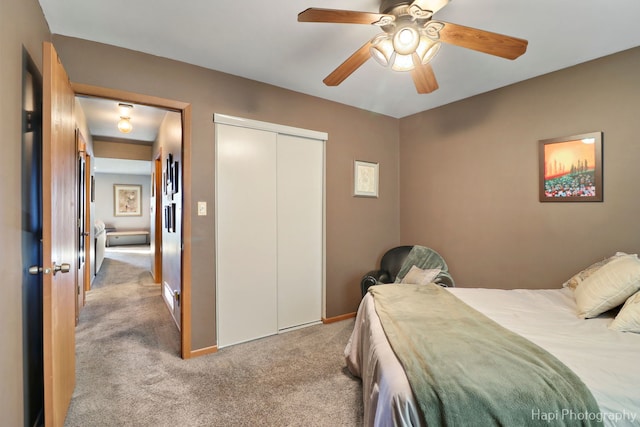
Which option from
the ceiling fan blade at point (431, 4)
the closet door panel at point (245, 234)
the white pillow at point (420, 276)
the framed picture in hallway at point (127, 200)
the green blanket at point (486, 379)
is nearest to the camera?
the green blanket at point (486, 379)

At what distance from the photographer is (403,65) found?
69.7 inches

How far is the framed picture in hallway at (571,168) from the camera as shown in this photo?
2260mm

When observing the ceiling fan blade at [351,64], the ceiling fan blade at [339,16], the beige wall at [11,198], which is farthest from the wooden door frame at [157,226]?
the ceiling fan blade at [339,16]

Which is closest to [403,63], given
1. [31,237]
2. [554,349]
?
[554,349]

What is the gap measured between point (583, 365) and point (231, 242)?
7.99 feet

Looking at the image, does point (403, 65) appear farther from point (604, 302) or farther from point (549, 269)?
point (549, 269)

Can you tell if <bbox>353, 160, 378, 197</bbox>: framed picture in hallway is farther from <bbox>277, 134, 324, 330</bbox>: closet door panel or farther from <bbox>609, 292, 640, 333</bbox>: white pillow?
<bbox>609, 292, 640, 333</bbox>: white pillow

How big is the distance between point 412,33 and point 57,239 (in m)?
2.21

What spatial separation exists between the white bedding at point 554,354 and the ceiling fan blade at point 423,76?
155 cm

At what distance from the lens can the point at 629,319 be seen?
1458 millimetres

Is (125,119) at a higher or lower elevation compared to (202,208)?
higher

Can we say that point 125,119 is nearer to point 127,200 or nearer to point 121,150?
point 121,150

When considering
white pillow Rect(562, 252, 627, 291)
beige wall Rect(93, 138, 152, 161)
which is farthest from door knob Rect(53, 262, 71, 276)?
beige wall Rect(93, 138, 152, 161)

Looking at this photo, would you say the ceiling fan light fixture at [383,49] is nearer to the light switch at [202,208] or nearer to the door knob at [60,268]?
the light switch at [202,208]
